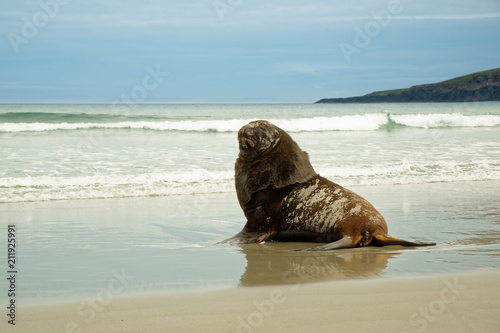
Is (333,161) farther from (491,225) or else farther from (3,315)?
(3,315)

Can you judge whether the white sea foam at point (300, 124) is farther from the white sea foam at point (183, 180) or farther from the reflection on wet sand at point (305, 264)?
the reflection on wet sand at point (305, 264)

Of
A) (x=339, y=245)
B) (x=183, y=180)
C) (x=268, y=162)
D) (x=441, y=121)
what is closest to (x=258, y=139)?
(x=268, y=162)

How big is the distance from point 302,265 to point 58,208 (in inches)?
196

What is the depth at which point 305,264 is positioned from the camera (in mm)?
5000

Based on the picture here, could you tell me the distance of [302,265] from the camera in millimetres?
4961

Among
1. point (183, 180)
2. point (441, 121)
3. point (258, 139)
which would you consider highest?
point (441, 121)

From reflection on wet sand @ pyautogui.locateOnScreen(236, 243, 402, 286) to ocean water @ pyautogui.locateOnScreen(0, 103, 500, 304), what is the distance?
0.05ft

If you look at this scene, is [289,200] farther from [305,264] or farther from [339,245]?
[305,264]

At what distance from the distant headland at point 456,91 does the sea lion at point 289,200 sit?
9347cm

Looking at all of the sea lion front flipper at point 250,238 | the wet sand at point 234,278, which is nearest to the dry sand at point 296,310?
the wet sand at point 234,278

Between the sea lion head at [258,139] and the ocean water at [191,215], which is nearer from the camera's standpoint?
the ocean water at [191,215]

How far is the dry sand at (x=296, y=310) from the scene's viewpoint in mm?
3348

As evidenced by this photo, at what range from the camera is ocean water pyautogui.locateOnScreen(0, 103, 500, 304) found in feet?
15.4

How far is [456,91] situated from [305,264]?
96599 millimetres
